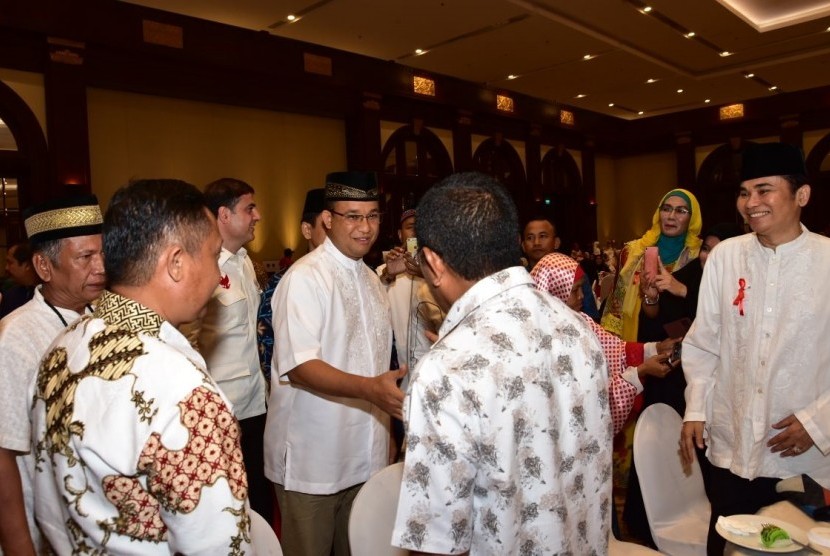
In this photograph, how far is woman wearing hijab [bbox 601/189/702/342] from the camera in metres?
3.61

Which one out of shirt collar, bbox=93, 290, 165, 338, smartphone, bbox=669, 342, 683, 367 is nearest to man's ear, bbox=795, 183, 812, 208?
smartphone, bbox=669, 342, 683, 367

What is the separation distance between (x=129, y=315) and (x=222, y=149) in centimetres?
799

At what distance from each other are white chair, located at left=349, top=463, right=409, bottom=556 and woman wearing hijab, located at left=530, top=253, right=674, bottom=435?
1033 millimetres

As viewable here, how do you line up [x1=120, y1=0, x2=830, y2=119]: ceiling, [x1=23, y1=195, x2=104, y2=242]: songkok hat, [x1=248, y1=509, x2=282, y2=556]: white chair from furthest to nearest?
[x1=120, y1=0, x2=830, y2=119]: ceiling
[x1=23, y1=195, x2=104, y2=242]: songkok hat
[x1=248, y1=509, x2=282, y2=556]: white chair

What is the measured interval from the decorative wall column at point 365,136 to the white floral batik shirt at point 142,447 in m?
8.83

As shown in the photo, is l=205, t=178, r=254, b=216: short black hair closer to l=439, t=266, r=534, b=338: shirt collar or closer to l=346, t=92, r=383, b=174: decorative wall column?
l=439, t=266, r=534, b=338: shirt collar

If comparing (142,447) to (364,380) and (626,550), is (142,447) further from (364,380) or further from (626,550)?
(626,550)

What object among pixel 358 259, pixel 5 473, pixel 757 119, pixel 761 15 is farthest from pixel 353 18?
pixel 757 119

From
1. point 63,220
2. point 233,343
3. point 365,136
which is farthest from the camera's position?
point 365,136

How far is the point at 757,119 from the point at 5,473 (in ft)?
49.2

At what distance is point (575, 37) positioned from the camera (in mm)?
9125

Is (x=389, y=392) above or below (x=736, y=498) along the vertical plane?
above

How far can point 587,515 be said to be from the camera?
1.33 m

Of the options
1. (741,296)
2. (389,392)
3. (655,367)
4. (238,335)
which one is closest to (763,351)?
(741,296)
